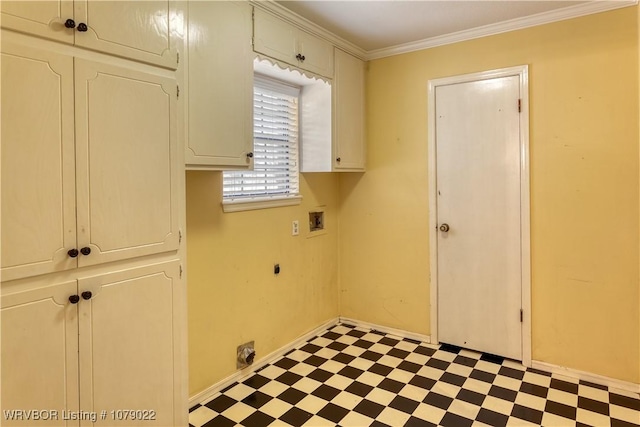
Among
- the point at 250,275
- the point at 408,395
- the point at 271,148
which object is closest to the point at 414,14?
the point at 271,148

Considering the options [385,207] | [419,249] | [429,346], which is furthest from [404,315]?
[385,207]

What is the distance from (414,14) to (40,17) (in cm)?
214

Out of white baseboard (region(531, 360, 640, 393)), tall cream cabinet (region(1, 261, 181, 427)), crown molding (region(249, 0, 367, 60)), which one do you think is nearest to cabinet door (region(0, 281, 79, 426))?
tall cream cabinet (region(1, 261, 181, 427))

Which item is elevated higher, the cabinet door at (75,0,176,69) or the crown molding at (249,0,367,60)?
the crown molding at (249,0,367,60)

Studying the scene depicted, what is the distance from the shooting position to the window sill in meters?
2.54

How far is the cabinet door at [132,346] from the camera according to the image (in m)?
1.46

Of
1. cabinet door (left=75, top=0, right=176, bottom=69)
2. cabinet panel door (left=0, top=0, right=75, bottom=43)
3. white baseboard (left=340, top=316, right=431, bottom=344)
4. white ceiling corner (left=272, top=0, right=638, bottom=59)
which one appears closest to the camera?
cabinet panel door (left=0, top=0, right=75, bottom=43)

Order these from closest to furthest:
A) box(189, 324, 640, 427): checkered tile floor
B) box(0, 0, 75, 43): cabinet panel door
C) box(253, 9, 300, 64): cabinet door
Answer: box(0, 0, 75, 43): cabinet panel door < box(189, 324, 640, 427): checkered tile floor < box(253, 9, 300, 64): cabinet door

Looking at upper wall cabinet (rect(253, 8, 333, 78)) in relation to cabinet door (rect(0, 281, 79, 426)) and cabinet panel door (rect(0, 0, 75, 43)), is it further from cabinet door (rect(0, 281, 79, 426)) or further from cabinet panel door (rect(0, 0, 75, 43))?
cabinet door (rect(0, 281, 79, 426))

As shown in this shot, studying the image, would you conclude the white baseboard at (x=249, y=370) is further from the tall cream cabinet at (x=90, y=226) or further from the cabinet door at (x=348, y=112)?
the cabinet door at (x=348, y=112)

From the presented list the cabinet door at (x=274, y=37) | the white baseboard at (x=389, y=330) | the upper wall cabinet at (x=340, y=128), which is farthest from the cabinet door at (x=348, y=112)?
the white baseboard at (x=389, y=330)

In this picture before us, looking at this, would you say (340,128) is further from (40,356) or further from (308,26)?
(40,356)

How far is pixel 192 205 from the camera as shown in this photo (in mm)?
2303

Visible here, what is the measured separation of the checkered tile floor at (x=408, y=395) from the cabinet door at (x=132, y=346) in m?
0.65
